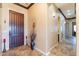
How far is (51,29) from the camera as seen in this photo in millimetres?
1439

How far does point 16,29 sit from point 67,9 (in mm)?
842

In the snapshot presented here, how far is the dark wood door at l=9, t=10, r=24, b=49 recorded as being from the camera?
1335mm

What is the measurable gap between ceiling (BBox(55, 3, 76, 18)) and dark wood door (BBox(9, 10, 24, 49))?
61 cm

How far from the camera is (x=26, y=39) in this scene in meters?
1.44

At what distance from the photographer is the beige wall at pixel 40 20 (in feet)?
4.56

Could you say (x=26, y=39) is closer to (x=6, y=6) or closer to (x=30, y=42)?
(x=30, y=42)

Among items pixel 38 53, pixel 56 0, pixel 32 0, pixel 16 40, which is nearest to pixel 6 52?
pixel 16 40

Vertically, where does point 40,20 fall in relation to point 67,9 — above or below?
below

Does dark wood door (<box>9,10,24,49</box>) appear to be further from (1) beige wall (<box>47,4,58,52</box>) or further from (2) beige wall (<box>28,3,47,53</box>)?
(1) beige wall (<box>47,4,58,52</box>)

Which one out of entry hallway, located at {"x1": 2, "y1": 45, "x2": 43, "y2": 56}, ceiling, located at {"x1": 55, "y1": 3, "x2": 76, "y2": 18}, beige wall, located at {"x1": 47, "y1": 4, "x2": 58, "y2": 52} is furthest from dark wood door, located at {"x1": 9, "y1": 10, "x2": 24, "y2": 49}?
ceiling, located at {"x1": 55, "y1": 3, "x2": 76, "y2": 18}

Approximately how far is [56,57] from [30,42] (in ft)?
1.51

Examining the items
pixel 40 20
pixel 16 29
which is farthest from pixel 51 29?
pixel 16 29

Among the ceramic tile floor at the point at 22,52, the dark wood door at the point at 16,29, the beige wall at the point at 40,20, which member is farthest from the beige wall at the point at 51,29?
the dark wood door at the point at 16,29

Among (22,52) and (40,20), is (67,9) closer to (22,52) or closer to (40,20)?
(40,20)
